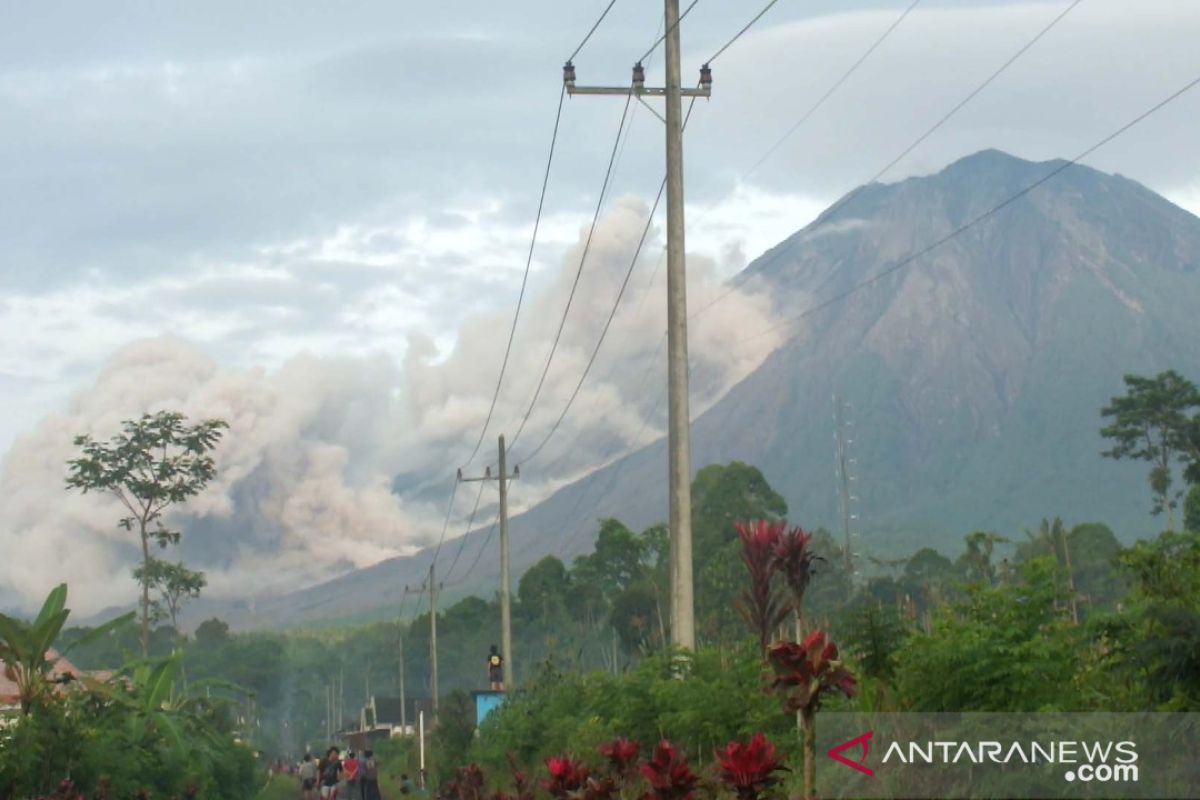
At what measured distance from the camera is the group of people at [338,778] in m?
32.3

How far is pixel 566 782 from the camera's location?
11016 mm

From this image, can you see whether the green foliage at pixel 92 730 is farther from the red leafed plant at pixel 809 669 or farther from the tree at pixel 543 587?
the tree at pixel 543 587

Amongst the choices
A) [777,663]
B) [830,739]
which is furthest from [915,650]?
[777,663]

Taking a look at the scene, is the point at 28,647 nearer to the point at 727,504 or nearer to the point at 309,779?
the point at 309,779

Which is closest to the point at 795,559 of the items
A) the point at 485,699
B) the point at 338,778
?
the point at 338,778

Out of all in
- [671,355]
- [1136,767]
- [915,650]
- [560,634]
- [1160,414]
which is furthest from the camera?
[560,634]

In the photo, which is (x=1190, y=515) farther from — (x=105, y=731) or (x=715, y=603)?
(x=105, y=731)

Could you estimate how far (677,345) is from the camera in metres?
22.5

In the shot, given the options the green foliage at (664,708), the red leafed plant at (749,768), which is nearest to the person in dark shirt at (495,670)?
the green foliage at (664,708)

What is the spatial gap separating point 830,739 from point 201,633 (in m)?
158

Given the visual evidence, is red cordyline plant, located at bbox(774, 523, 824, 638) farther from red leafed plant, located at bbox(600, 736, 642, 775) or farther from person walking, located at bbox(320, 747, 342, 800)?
person walking, located at bbox(320, 747, 342, 800)

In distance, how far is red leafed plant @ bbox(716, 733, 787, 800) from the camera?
9.32 m

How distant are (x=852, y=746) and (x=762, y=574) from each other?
9.74 feet

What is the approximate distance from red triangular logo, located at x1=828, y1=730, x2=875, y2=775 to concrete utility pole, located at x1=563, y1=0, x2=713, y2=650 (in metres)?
8.14
